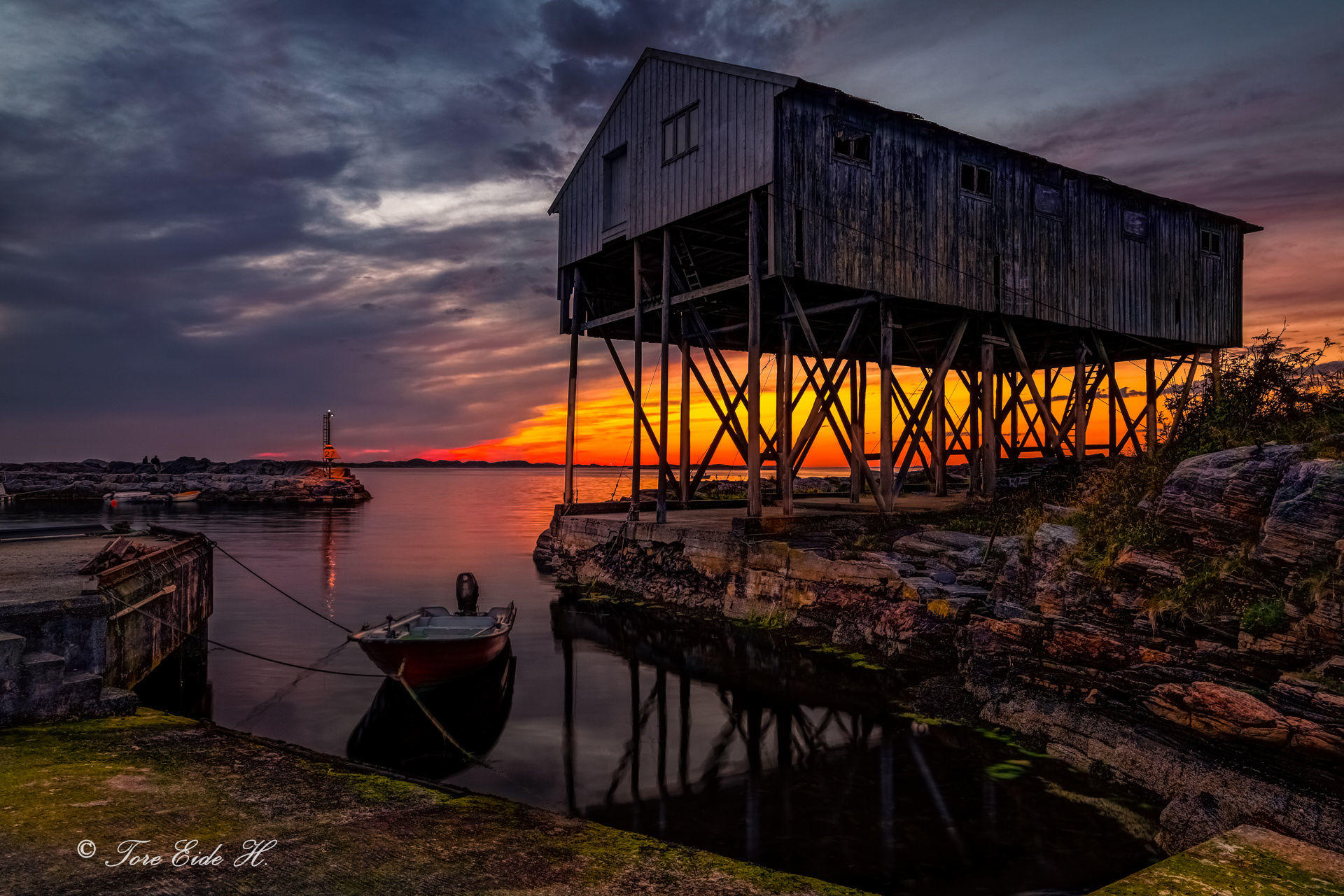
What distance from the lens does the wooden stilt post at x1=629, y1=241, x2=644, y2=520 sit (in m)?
18.4

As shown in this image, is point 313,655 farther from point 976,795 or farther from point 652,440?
point 976,795

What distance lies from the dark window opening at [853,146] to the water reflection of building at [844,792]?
10763 millimetres

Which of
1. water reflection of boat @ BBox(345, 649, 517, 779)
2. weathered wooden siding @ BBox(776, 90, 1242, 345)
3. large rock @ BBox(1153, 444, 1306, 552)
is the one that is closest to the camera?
large rock @ BBox(1153, 444, 1306, 552)

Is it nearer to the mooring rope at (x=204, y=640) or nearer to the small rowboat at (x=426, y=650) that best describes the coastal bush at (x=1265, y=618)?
the small rowboat at (x=426, y=650)

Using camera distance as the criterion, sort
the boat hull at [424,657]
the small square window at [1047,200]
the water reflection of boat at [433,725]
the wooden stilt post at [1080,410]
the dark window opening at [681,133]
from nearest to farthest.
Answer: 1. the water reflection of boat at [433,725]
2. the boat hull at [424,657]
3. the dark window opening at [681,133]
4. the small square window at [1047,200]
5. the wooden stilt post at [1080,410]

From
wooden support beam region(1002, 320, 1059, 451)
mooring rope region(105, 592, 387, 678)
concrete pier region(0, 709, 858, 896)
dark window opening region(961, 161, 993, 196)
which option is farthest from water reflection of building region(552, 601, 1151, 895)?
dark window opening region(961, 161, 993, 196)

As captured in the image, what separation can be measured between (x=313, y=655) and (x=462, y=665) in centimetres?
593

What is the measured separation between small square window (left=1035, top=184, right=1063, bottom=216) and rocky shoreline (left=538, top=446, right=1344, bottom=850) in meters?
11.2

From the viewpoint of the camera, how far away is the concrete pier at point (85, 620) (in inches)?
259

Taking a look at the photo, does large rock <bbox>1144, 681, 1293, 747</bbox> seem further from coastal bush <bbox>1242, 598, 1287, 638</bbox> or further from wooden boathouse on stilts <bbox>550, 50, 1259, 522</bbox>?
wooden boathouse on stilts <bbox>550, 50, 1259, 522</bbox>

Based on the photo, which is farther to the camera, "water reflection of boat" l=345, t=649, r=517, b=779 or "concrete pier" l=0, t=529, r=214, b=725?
"water reflection of boat" l=345, t=649, r=517, b=779

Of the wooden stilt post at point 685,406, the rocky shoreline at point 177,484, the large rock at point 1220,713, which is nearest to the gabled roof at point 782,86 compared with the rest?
the wooden stilt post at point 685,406

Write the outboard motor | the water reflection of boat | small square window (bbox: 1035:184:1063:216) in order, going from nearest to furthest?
1. the water reflection of boat
2. the outboard motor
3. small square window (bbox: 1035:184:1063:216)

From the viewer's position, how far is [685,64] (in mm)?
17500
